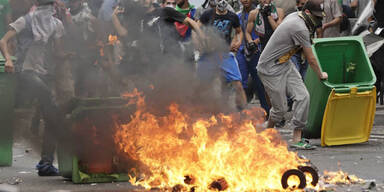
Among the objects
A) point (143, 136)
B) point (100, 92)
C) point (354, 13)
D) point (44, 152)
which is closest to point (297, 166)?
point (143, 136)

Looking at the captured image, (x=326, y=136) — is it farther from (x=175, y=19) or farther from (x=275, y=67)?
(x=175, y=19)

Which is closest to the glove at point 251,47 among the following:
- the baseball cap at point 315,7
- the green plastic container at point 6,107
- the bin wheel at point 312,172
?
the baseball cap at point 315,7

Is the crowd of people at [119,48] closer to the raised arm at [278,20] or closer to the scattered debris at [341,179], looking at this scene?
the scattered debris at [341,179]

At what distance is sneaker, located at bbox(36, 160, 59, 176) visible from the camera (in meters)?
8.38

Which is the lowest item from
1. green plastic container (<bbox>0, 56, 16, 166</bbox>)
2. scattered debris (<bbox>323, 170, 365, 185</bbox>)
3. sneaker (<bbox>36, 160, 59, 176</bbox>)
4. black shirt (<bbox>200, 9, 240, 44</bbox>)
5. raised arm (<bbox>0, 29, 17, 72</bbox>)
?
sneaker (<bbox>36, 160, 59, 176</bbox>)

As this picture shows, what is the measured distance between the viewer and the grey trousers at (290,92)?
965 centimetres

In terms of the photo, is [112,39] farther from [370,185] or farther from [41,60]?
[370,185]

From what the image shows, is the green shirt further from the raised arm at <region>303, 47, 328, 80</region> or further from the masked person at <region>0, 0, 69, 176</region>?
the raised arm at <region>303, 47, 328, 80</region>

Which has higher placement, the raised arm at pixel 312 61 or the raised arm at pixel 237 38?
the raised arm at pixel 237 38

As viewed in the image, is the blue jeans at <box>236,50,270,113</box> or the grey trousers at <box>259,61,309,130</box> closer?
the grey trousers at <box>259,61,309,130</box>

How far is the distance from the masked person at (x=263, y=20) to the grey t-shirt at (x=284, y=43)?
2.53 meters

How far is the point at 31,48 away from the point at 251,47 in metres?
4.17

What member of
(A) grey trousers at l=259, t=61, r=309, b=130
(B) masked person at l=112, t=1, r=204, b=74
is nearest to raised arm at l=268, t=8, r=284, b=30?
(A) grey trousers at l=259, t=61, r=309, b=130

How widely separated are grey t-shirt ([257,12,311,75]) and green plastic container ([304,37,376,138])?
84 centimetres
